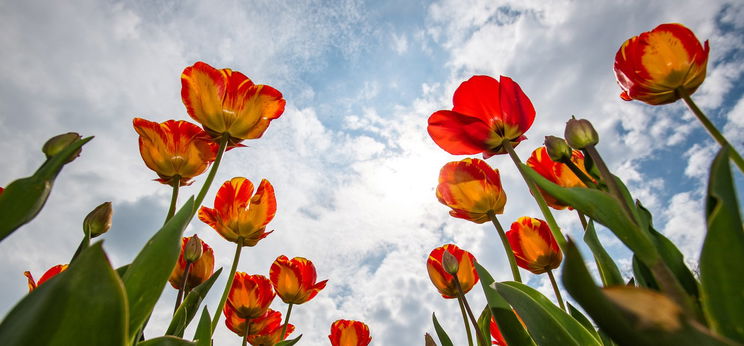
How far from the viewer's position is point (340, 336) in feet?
9.18

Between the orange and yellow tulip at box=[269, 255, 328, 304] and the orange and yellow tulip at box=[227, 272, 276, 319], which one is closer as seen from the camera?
the orange and yellow tulip at box=[227, 272, 276, 319]

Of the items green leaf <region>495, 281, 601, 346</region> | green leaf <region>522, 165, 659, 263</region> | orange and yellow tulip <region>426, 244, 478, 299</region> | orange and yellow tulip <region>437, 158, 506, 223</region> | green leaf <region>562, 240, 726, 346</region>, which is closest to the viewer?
green leaf <region>562, 240, 726, 346</region>

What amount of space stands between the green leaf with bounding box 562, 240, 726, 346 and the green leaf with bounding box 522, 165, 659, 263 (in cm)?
20

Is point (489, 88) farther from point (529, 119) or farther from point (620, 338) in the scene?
point (620, 338)

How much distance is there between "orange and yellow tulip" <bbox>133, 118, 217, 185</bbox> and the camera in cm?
128

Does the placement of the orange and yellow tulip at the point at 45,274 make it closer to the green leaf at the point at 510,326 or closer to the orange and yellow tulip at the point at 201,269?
the orange and yellow tulip at the point at 201,269

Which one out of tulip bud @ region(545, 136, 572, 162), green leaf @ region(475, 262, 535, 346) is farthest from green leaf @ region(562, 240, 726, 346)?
tulip bud @ region(545, 136, 572, 162)

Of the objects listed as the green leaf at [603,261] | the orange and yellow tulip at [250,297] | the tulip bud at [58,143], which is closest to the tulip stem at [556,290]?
the green leaf at [603,261]

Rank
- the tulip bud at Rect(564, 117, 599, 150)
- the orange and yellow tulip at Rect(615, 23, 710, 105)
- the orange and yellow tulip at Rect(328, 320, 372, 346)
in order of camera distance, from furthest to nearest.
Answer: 1. the orange and yellow tulip at Rect(328, 320, 372, 346)
2. the orange and yellow tulip at Rect(615, 23, 710, 105)
3. the tulip bud at Rect(564, 117, 599, 150)

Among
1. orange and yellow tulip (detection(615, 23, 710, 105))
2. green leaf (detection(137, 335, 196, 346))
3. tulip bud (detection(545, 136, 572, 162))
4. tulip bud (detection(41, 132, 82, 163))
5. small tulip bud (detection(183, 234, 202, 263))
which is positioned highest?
orange and yellow tulip (detection(615, 23, 710, 105))

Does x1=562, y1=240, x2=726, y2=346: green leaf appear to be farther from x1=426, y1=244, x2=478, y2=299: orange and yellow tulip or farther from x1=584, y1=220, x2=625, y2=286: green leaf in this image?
x1=426, y1=244, x2=478, y2=299: orange and yellow tulip

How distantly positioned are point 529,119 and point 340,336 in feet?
7.23

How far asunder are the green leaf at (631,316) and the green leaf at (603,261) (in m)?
0.50

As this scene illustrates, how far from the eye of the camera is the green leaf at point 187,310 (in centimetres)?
114
